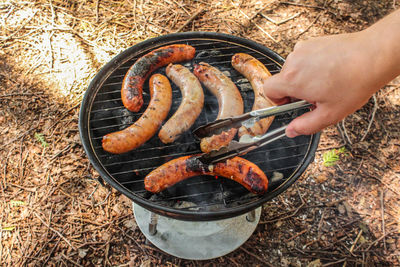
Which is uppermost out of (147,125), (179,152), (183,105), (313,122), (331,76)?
(331,76)

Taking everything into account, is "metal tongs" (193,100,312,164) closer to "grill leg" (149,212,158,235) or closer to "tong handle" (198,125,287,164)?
"tong handle" (198,125,287,164)

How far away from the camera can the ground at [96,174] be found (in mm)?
3137

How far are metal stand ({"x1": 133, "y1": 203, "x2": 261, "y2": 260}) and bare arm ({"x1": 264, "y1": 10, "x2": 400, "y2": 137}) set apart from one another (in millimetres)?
1985

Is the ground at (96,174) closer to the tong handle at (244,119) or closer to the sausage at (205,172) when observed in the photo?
the sausage at (205,172)

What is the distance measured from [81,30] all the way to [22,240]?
11.5 ft

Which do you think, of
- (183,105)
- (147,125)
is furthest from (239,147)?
(147,125)

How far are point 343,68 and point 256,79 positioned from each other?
133cm

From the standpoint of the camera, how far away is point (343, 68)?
1331 millimetres

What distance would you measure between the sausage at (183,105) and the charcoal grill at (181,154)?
0.45ft

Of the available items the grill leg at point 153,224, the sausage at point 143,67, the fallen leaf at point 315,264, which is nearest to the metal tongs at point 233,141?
the sausage at point 143,67

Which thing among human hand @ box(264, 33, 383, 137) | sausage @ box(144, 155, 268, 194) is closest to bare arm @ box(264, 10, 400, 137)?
human hand @ box(264, 33, 383, 137)

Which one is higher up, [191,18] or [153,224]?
[191,18]

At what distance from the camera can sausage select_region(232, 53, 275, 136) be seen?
237 centimetres

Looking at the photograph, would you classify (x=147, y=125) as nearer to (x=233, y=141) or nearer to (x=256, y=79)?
→ (x=233, y=141)
